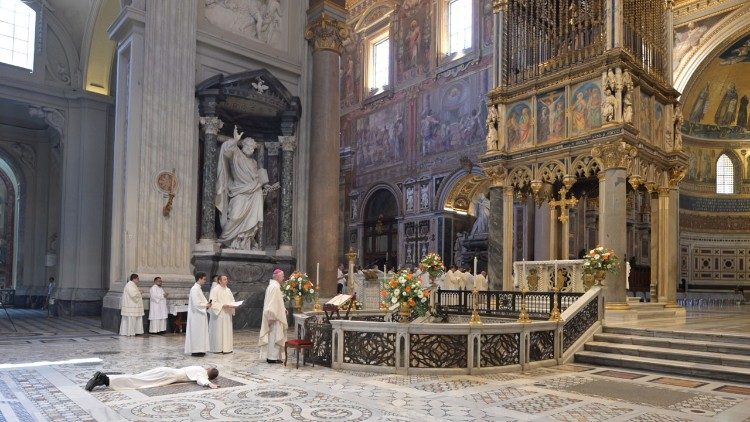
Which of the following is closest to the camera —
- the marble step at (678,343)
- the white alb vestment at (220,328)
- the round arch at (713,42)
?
the marble step at (678,343)

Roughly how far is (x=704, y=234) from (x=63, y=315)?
1003 inches

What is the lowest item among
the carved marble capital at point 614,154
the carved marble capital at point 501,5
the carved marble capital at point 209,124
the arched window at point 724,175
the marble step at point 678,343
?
the marble step at point 678,343

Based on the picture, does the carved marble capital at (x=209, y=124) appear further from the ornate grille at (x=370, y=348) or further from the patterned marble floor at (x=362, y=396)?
the ornate grille at (x=370, y=348)

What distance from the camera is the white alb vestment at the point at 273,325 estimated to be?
9.51m

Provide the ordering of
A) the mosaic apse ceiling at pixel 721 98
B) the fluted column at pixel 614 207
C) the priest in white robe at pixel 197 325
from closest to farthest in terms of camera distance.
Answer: the priest in white robe at pixel 197 325 < the fluted column at pixel 614 207 < the mosaic apse ceiling at pixel 721 98

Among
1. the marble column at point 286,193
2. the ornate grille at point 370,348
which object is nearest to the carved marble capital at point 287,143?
the marble column at point 286,193

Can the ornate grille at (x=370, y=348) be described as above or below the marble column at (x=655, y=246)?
below

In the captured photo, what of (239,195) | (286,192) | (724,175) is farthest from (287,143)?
(724,175)

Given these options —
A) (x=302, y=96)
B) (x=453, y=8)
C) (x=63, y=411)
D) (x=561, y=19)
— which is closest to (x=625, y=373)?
(x=63, y=411)

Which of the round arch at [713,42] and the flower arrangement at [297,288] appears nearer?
the flower arrangement at [297,288]

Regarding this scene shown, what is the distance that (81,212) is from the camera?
1877 cm

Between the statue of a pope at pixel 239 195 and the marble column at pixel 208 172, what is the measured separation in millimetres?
338

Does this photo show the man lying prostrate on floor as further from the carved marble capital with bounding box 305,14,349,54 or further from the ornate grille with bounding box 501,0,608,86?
the ornate grille with bounding box 501,0,608,86

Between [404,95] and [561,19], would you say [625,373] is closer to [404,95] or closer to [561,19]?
[561,19]
